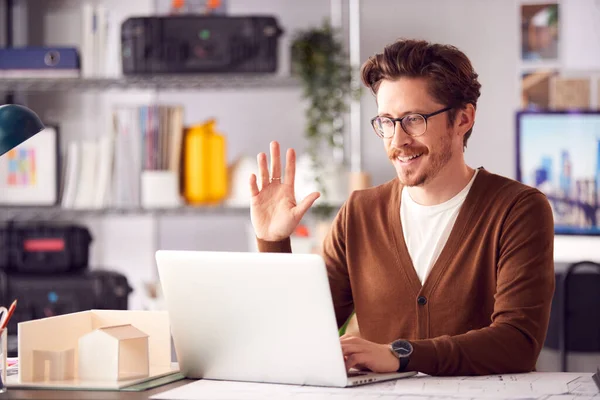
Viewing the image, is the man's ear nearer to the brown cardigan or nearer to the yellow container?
the brown cardigan

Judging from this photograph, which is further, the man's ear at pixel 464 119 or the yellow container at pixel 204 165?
the yellow container at pixel 204 165

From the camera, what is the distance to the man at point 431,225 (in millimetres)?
1911

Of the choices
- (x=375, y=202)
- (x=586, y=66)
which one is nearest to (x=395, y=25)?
(x=586, y=66)

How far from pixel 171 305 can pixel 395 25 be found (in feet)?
8.09

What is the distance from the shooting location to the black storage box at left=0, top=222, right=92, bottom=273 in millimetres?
3643

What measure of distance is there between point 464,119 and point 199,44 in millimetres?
1719

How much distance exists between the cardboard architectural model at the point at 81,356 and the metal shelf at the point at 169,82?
6.80 feet

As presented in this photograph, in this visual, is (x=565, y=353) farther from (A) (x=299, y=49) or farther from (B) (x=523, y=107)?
(A) (x=299, y=49)

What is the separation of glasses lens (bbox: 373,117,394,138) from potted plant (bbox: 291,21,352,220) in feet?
4.74

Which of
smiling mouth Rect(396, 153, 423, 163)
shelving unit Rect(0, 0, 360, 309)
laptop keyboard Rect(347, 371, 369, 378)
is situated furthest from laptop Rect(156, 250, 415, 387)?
shelving unit Rect(0, 0, 360, 309)

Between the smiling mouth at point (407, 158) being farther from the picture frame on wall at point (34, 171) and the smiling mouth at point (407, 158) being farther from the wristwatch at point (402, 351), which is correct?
the picture frame on wall at point (34, 171)

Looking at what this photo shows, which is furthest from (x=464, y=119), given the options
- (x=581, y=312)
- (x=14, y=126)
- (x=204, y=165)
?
(x=204, y=165)

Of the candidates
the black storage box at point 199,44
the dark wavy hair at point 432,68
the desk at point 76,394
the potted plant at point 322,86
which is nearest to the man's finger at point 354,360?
the desk at point 76,394

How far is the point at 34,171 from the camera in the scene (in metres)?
3.72
